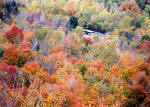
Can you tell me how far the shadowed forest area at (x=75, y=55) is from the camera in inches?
746

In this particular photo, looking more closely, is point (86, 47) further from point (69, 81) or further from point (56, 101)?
point (56, 101)

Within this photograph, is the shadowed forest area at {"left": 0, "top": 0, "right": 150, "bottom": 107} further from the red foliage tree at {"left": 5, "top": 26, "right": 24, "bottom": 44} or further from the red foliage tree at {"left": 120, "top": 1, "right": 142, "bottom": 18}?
the red foliage tree at {"left": 120, "top": 1, "right": 142, "bottom": 18}

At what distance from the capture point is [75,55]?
39688 millimetres

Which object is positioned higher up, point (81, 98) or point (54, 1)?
point (54, 1)

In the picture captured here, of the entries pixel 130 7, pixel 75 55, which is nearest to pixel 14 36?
pixel 75 55

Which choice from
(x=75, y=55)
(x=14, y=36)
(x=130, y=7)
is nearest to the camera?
(x=14, y=36)

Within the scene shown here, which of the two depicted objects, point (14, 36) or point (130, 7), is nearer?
point (14, 36)

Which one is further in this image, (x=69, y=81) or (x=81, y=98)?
(x=69, y=81)

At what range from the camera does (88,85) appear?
24.2m

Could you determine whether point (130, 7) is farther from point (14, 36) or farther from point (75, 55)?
point (14, 36)

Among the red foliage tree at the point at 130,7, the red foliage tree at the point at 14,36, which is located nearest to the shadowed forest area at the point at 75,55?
the red foliage tree at the point at 14,36

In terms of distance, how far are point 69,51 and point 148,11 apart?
123 ft

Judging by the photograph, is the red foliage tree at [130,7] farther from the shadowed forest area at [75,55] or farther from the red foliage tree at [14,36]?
the red foliage tree at [14,36]

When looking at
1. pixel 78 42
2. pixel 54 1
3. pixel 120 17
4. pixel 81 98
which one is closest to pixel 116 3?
pixel 120 17
